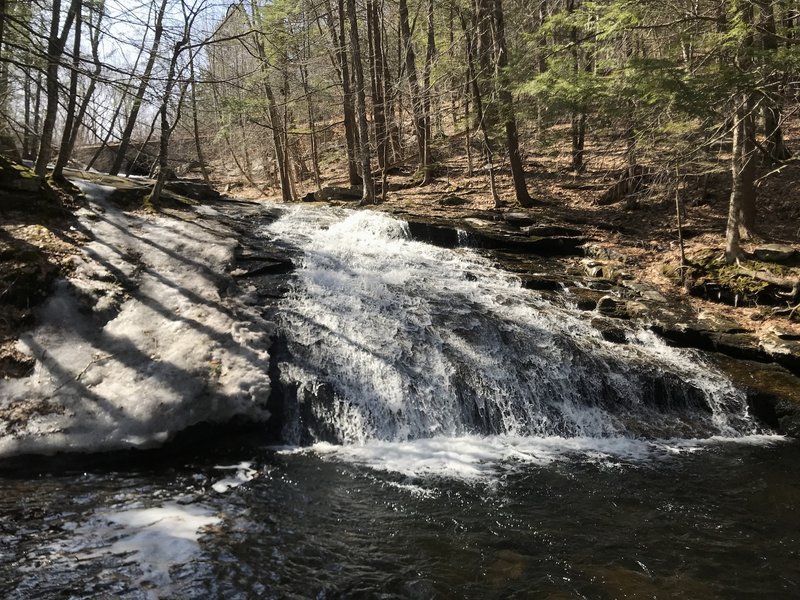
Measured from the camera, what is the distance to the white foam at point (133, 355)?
5.96m

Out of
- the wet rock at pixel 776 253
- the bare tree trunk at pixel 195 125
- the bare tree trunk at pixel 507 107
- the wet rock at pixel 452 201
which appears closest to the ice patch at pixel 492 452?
the wet rock at pixel 776 253

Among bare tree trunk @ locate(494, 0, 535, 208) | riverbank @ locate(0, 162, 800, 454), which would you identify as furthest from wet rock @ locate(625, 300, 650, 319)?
bare tree trunk @ locate(494, 0, 535, 208)

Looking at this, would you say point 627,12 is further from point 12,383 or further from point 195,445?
point 12,383

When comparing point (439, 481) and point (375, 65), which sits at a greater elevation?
point (375, 65)

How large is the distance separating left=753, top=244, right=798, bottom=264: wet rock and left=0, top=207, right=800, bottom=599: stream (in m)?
3.30

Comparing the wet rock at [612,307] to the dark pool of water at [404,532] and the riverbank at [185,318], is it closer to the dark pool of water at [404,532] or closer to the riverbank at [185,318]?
the riverbank at [185,318]

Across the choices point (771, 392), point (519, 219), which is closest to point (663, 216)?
point (519, 219)

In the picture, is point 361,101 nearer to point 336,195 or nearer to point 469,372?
point 336,195

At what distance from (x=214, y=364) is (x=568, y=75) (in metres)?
9.19

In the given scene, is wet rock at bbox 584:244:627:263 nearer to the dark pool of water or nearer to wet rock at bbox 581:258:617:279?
wet rock at bbox 581:258:617:279

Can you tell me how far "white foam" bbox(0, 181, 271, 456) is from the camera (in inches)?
235

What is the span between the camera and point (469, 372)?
7.86 m

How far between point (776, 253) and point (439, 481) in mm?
8713

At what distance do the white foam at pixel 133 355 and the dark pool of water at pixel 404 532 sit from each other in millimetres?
445
